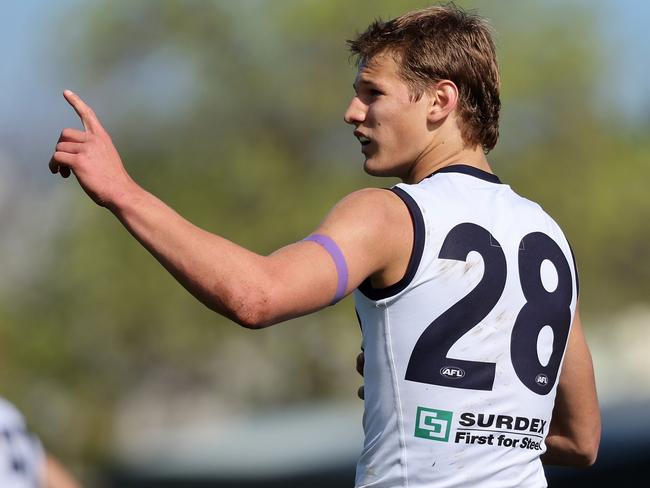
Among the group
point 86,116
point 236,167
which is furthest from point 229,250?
point 236,167

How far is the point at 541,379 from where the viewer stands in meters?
4.25

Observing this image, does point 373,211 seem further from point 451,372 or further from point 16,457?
point 16,457

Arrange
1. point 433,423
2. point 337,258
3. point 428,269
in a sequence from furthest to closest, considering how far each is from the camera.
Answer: point 433,423 < point 428,269 < point 337,258

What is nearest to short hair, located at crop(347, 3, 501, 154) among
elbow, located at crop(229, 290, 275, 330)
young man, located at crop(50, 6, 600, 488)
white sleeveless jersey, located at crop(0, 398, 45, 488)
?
young man, located at crop(50, 6, 600, 488)

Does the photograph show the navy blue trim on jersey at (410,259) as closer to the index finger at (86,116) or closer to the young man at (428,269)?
the young man at (428,269)

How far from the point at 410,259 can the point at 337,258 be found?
314mm

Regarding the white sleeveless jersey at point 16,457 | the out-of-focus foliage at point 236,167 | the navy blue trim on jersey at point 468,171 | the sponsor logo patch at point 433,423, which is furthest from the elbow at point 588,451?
the out-of-focus foliage at point 236,167

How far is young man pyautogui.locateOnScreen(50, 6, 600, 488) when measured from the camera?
3568 millimetres

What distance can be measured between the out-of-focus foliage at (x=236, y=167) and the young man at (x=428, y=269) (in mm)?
23711

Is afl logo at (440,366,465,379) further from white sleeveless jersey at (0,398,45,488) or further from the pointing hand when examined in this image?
white sleeveless jersey at (0,398,45,488)

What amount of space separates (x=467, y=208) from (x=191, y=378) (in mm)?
29668

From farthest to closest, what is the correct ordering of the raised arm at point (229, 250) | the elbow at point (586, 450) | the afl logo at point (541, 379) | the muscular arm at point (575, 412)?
the elbow at point (586, 450) < the muscular arm at point (575, 412) < the afl logo at point (541, 379) < the raised arm at point (229, 250)

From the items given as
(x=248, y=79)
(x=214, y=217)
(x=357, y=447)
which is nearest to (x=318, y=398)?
(x=214, y=217)

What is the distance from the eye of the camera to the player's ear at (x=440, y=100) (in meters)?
4.29
